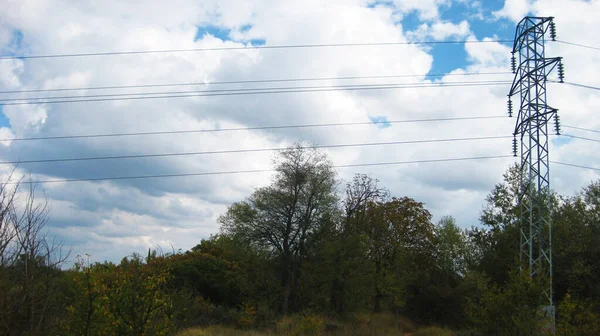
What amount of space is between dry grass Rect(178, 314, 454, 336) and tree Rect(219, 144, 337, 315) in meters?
6.10

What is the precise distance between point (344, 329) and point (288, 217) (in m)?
10.7

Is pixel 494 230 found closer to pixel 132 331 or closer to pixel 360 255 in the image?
pixel 360 255

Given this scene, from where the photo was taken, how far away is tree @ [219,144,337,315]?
125ft

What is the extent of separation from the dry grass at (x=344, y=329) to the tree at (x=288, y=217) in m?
6.10

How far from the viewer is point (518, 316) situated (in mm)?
16344

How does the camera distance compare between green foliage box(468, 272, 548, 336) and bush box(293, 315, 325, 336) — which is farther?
bush box(293, 315, 325, 336)

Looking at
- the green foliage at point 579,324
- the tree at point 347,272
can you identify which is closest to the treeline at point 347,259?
the tree at point 347,272

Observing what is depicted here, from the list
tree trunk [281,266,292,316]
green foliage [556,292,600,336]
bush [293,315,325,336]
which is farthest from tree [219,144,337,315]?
green foliage [556,292,600,336]

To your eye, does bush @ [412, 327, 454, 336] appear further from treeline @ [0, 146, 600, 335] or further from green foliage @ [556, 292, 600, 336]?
green foliage @ [556, 292, 600, 336]

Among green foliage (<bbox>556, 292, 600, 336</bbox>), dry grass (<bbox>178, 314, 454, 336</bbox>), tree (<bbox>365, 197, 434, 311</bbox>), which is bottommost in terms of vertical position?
dry grass (<bbox>178, 314, 454, 336</bbox>)

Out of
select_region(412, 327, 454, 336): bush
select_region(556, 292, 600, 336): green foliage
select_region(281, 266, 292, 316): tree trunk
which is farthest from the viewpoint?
select_region(281, 266, 292, 316): tree trunk

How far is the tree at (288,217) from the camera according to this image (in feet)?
125

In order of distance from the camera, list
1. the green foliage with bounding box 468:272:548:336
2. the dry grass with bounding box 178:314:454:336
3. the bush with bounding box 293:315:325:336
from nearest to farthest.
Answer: the green foliage with bounding box 468:272:548:336
the bush with bounding box 293:315:325:336
the dry grass with bounding box 178:314:454:336

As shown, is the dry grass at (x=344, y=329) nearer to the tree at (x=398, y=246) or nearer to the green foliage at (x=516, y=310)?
the tree at (x=398, y=246)
